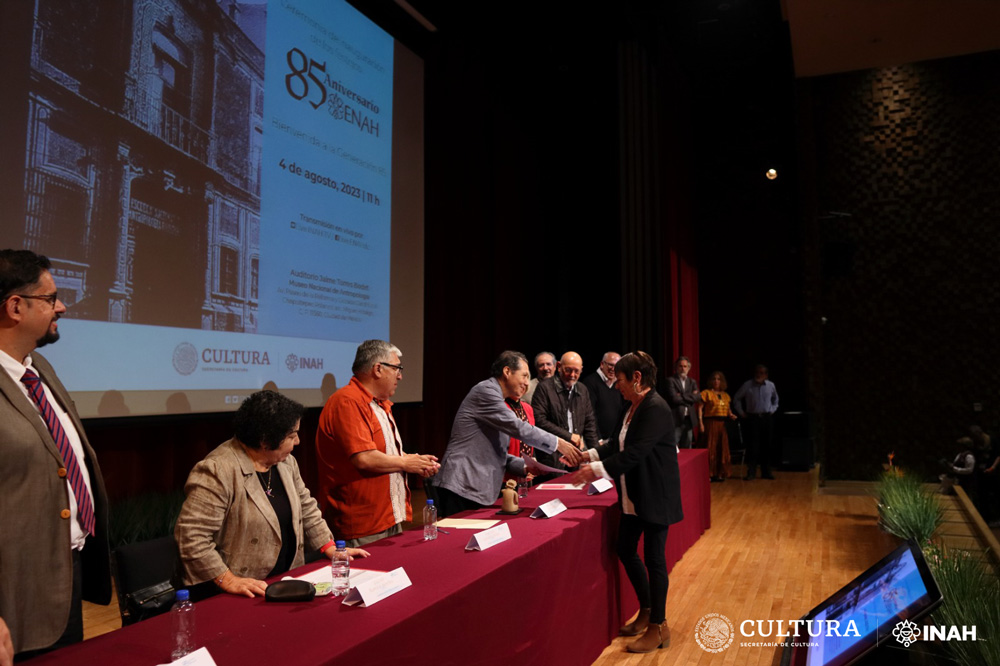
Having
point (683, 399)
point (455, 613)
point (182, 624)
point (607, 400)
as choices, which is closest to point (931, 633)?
point (455, 613)

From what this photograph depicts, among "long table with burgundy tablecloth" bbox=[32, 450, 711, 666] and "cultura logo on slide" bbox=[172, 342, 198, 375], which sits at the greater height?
"cultura logo on slide" bbox=[172, 342, 198, 375]

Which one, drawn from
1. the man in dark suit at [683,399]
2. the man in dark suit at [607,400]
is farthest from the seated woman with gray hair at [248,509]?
the man in dark suit at [683,399]

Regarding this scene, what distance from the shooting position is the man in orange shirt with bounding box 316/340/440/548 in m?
2.68

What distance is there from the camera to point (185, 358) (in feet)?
13.2

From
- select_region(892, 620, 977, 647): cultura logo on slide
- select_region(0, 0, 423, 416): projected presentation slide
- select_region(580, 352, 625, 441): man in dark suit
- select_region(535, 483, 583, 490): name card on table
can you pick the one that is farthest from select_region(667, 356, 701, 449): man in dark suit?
select_region(892, 620, 977, 647): cultura logo on slide

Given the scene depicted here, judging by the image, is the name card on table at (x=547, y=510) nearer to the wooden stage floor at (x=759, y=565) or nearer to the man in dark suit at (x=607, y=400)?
the wooden stage floor at (x=759, y=565)

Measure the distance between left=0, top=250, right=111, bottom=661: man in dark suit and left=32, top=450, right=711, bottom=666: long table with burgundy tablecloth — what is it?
0.43ft

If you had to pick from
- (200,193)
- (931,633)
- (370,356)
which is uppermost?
(200,193)

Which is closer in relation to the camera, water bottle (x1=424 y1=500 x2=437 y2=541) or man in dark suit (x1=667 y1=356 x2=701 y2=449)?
water bottle (x1=424 y1=500 x2=437 y2=541)

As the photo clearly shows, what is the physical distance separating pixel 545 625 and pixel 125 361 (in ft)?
8.42

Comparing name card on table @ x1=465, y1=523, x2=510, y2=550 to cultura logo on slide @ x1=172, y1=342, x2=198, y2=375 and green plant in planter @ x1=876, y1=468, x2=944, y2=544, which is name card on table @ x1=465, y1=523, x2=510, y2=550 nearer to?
cultura logo on slide @ x1=172, y1=342, x2=198, y2=375

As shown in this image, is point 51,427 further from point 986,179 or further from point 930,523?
point 986,179

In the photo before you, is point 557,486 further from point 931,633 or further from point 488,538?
point 931,633

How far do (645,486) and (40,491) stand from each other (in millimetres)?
2231
